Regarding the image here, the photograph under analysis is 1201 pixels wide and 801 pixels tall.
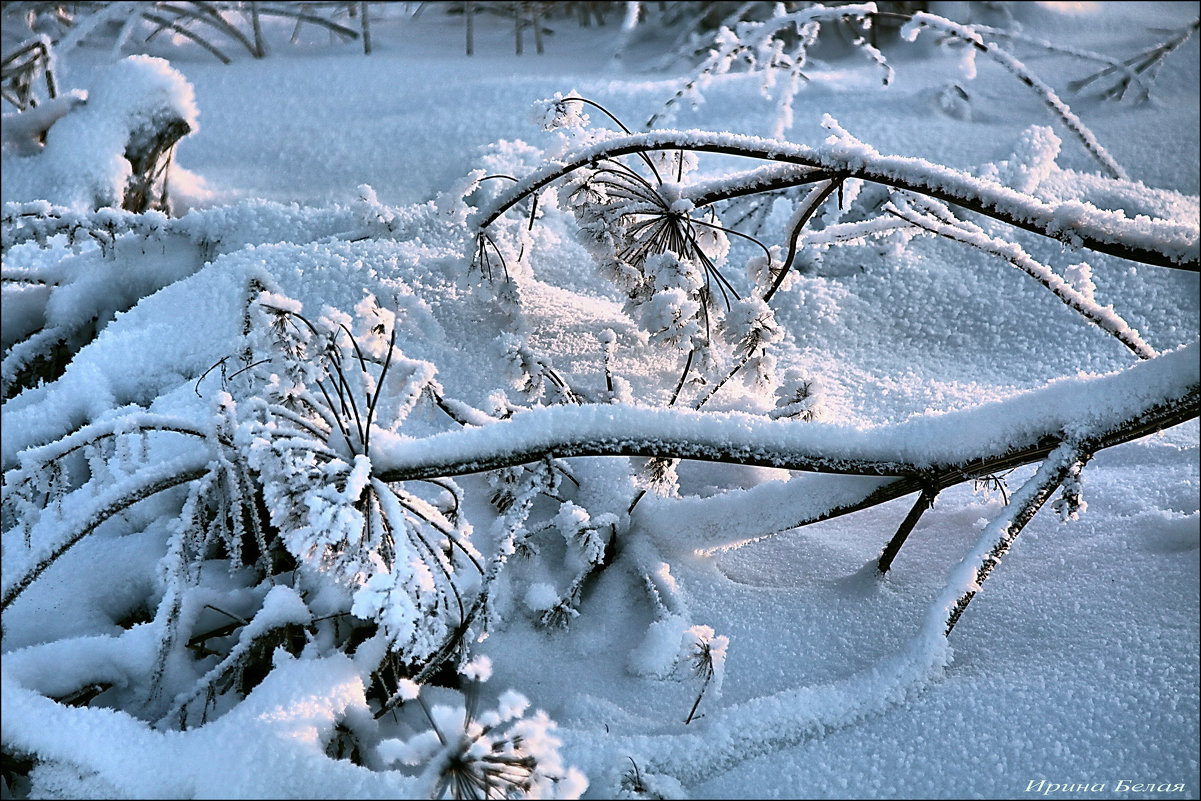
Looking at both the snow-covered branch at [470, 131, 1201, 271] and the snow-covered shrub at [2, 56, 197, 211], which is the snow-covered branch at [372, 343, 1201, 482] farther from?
the snow-covered shrub at [2, 56, 197, 211]

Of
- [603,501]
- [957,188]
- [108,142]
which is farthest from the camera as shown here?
[108,142]

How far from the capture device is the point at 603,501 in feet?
5.25

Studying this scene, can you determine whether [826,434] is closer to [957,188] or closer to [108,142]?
[957,188]

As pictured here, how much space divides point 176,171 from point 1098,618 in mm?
2807

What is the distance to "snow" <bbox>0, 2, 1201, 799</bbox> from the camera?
113 cm

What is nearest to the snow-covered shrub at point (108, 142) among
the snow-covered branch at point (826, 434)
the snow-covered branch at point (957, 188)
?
the snow-covered branch at point (957, 188)

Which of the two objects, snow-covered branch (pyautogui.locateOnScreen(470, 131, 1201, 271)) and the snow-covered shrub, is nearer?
snow-covered branch (pyautogui.locateOnScreen(470, 131, 1201, 271))

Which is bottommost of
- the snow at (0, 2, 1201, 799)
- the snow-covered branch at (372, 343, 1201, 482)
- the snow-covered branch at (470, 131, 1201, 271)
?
the snow at (0, 2, 1201, 799)

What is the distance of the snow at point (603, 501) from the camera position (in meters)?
1.13

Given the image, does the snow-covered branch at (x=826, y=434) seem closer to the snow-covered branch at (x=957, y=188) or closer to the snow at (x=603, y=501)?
the snow at (x=603, y=501)

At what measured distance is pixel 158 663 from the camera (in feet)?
4.29

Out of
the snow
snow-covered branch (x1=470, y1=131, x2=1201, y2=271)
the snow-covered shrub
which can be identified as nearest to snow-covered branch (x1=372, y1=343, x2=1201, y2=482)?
the snow

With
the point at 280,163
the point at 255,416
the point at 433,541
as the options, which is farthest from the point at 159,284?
the point at 433,541

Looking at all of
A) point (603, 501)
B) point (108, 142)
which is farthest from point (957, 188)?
point (108, 142)
